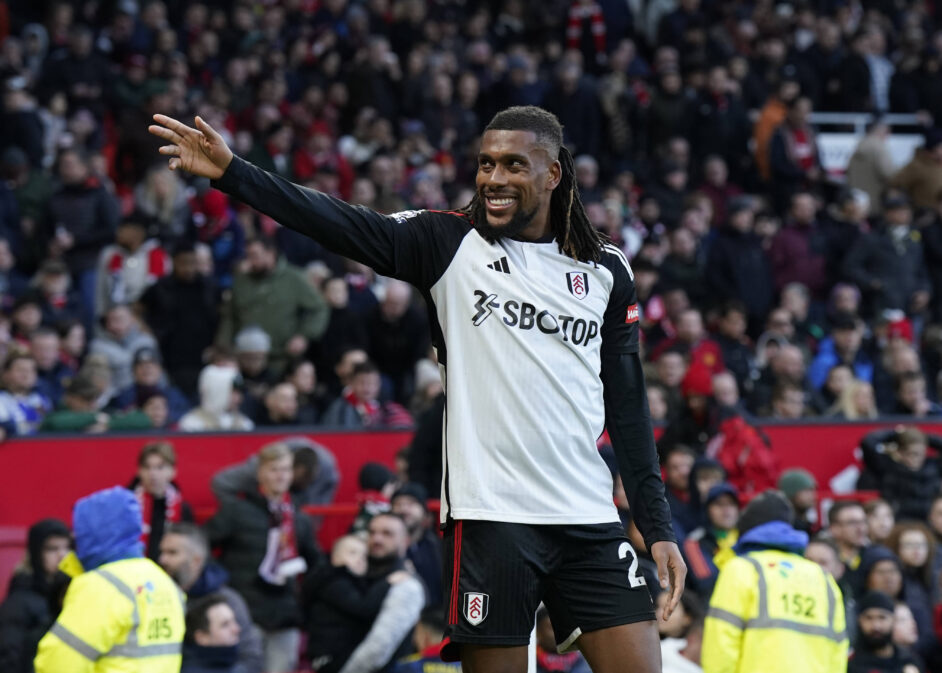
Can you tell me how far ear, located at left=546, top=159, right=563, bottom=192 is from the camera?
4.42 meters

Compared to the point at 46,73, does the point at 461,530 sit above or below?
below

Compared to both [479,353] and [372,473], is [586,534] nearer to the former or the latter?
[479,353]

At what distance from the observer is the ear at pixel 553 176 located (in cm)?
442

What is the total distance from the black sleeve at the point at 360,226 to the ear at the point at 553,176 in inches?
9.8

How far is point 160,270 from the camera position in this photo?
1329 cm

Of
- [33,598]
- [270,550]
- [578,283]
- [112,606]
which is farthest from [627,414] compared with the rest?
[270,550]

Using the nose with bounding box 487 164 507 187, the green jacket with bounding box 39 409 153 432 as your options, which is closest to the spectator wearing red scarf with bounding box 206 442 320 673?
the green jacket with bounding box 39 409 153 432

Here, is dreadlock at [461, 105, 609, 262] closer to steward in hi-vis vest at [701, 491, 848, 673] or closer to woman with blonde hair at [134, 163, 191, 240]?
steward in hi-vis vest at [701, 491, 848, 673]

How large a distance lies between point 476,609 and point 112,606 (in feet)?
8.07

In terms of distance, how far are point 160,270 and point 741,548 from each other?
7097 mm

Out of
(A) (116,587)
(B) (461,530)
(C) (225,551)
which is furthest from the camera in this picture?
(C) (225,551)

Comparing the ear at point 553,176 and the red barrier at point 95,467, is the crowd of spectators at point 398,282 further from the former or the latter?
the ear at point 553,176

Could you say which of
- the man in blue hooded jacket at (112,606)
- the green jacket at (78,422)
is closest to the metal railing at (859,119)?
the green jacket at (78,422)

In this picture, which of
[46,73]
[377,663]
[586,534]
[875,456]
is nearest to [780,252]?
[875,456]
